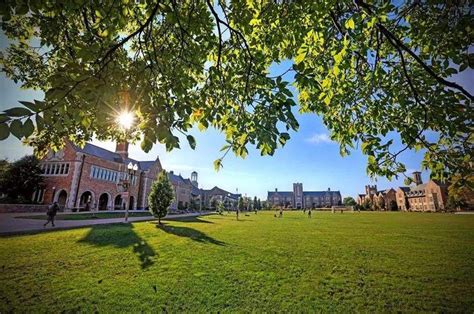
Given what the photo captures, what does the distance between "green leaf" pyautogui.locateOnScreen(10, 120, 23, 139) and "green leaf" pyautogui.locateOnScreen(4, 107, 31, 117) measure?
0.19ft

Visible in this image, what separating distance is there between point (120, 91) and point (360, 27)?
3714mm

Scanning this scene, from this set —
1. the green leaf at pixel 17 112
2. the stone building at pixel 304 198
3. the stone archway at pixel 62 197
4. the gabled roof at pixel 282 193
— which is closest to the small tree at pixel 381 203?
the stone building at pixel 304 198

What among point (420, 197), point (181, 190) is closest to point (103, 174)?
point (181, 190)

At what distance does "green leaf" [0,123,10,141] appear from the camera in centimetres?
173

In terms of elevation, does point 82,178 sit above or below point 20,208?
above

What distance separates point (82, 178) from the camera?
110 feet

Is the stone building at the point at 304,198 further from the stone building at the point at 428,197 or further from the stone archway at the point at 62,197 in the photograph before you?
the stone archway at the point at 62,197

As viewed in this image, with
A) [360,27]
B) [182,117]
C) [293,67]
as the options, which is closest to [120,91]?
[182,117]

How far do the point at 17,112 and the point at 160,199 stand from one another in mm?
22130

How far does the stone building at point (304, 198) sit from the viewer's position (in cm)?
14250

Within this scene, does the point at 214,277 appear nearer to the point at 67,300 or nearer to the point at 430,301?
the point at 67,300

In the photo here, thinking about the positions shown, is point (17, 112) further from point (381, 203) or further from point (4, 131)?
point (381, 203)

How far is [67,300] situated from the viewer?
4.89m

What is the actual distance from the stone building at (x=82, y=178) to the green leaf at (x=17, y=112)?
93.7 ft
